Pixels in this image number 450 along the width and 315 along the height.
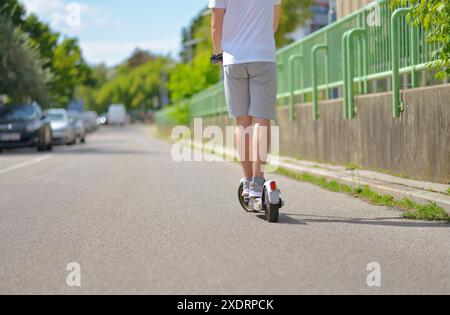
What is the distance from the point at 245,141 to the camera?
687 cm

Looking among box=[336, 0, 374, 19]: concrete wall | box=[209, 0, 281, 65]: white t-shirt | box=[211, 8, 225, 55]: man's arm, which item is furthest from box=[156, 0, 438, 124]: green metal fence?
box=[211, 8, 225, 55]: man's arm

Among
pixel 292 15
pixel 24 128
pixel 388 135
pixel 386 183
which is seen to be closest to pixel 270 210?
pixel 386 183

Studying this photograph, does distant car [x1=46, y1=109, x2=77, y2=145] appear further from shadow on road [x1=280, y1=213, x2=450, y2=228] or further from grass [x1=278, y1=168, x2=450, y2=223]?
shadow on road [x1=280, y1=213, x2=450, y2=228]

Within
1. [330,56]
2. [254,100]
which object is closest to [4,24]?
[330,56]

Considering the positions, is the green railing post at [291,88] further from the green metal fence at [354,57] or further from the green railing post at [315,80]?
the green railing post at [315,80]

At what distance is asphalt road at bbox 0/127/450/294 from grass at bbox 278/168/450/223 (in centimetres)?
18

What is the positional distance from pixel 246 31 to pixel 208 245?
208cm

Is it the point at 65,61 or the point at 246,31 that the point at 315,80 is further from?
the point at 65,61

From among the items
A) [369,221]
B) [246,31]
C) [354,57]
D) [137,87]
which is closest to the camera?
[369,221]

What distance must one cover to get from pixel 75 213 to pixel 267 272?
3332 mm

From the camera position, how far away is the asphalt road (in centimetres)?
426

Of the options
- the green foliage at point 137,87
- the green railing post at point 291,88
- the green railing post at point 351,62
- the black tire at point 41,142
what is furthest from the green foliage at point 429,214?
the green foliage at point 137,87
